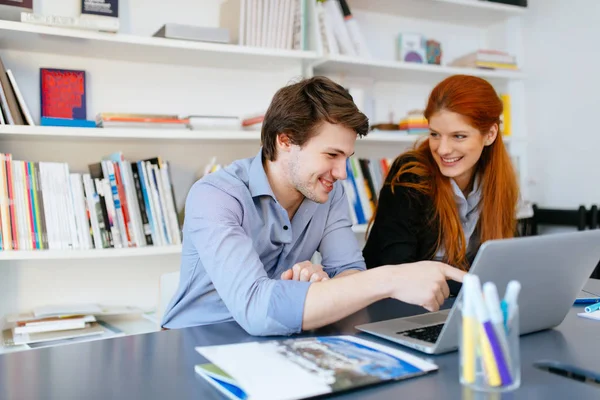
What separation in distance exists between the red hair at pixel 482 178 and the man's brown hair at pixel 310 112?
1.42 feet

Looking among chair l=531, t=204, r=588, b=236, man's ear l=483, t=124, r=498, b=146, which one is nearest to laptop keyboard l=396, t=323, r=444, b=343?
man's ear l=483, t=124, r=498, b=146

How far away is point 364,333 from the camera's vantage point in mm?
1093

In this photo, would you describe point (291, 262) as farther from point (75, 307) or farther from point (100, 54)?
point (100, 54)

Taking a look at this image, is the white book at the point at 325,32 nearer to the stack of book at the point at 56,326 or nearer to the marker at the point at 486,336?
the stack of book at the point at 56,326

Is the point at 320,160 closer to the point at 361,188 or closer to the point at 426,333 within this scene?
the point at 426,333

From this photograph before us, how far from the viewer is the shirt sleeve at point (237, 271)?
3.47 ft

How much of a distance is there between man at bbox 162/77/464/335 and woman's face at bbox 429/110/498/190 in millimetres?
370

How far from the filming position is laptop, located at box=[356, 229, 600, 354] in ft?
2.81

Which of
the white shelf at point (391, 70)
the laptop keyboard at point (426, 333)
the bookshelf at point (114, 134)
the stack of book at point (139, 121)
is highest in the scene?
the white shelf at point (391, 70)

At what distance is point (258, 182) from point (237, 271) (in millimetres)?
381

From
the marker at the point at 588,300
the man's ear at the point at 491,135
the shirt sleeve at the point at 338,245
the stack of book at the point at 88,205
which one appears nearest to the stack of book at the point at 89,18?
the stack of book at the point at 88,205

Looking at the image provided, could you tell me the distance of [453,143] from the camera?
1.90 meters

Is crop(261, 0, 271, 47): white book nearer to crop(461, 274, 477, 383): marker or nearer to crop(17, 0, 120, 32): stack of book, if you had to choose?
crop(17, 0, 120, 32): stack of book

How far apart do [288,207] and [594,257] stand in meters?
0.80
